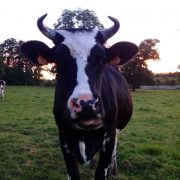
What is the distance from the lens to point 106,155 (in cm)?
580

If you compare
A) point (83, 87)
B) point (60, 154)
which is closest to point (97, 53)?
point (83, 87)

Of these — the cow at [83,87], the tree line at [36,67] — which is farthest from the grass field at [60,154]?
the tree line at [36,67]

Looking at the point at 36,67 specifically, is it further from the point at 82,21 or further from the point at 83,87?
the point at 83,87

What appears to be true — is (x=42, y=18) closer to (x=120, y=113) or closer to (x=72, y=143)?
(x=72, y=143)

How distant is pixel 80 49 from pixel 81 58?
17 centimetres

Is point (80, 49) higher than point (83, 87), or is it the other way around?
point (80, 49)

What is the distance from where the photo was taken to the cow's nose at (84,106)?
13.9 ft

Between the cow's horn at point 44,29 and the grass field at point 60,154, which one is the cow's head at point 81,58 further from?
the grass field at point 60,154

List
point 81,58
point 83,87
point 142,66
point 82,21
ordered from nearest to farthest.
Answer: point 83,87 → point 81,58 → point 82,21 → point 142,66

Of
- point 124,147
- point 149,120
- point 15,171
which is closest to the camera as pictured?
point 15,171

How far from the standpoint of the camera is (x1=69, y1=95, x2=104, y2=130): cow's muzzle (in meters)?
4.25

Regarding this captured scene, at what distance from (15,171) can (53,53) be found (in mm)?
3093

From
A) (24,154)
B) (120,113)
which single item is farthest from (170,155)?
(24,154)

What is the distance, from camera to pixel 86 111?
14.1 ft
